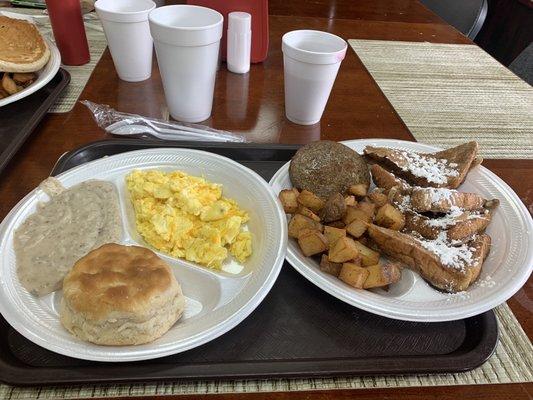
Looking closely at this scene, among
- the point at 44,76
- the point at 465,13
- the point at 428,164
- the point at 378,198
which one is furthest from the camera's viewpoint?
the point at 465,13

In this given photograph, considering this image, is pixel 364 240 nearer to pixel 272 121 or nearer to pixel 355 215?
pixel 355 215

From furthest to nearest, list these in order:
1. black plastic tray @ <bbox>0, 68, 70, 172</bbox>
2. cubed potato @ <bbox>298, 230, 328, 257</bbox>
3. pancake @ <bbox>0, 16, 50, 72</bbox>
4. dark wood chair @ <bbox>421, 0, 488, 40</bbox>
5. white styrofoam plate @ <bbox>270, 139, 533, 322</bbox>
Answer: dark wood chair @ <bbox>421, 0, 488, 40</bbox>
pancake @ <bbox>0, 16, 50, 72</bbox>
black plastic tray @ <bbox>0, 68, 70, 172</bbox>
cubed potato @ <bbox>298, 230, 328, 257</bbox>
white styrofoam plate @ <bbox>270, 139, 533, 322</bbox>

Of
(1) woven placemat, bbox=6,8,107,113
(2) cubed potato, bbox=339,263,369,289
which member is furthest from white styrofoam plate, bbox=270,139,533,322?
(1) woven placemat, bbox=6,8,107,113

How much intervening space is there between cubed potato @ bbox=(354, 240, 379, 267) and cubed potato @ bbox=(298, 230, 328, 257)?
0.10m

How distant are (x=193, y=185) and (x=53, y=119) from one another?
779 mm

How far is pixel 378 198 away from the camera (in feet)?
4.00

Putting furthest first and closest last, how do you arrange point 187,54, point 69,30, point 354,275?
point 69,30, point 187,54, point 354,275

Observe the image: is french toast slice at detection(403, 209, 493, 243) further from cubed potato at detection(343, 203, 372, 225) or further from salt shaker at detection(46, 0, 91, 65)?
salt shaker at detection(46, 0, 91, 65)

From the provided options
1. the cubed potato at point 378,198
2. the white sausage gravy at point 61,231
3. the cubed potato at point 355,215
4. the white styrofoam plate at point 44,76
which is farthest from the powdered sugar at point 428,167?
the white styrofoam plate at point 44,76

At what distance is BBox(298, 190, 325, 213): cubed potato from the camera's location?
119 cm

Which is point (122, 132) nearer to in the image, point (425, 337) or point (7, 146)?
point (7, 146)

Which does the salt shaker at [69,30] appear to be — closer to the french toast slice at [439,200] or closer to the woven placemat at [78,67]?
the woven placemat at [78,67]

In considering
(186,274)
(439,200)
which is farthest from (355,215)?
(186,274)

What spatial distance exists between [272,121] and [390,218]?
2.69ft
